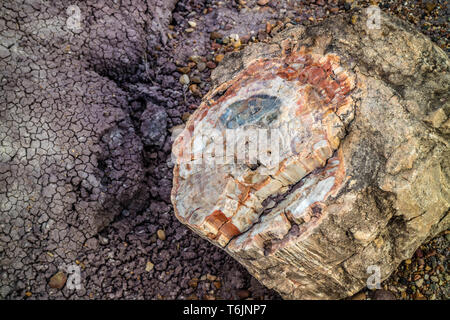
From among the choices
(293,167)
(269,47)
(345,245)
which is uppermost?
(269,47)

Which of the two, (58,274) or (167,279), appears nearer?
(58,274)

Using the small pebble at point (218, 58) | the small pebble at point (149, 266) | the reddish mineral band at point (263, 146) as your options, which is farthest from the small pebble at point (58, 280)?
the small pebble at point (218, 58)

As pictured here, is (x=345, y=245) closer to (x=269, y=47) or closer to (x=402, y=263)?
(x=402, y=263)

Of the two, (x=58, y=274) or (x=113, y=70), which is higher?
(x=113, y=70)

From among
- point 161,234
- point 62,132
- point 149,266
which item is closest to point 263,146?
point 161,234

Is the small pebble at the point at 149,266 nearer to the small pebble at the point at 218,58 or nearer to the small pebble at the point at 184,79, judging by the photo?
the small pebble at the point at 184,79

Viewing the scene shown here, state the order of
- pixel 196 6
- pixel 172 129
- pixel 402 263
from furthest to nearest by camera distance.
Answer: pixel 196 6 < pixel 172 129 < pixel 402 263

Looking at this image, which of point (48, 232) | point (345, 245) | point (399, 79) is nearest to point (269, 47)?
point (399, 79)
